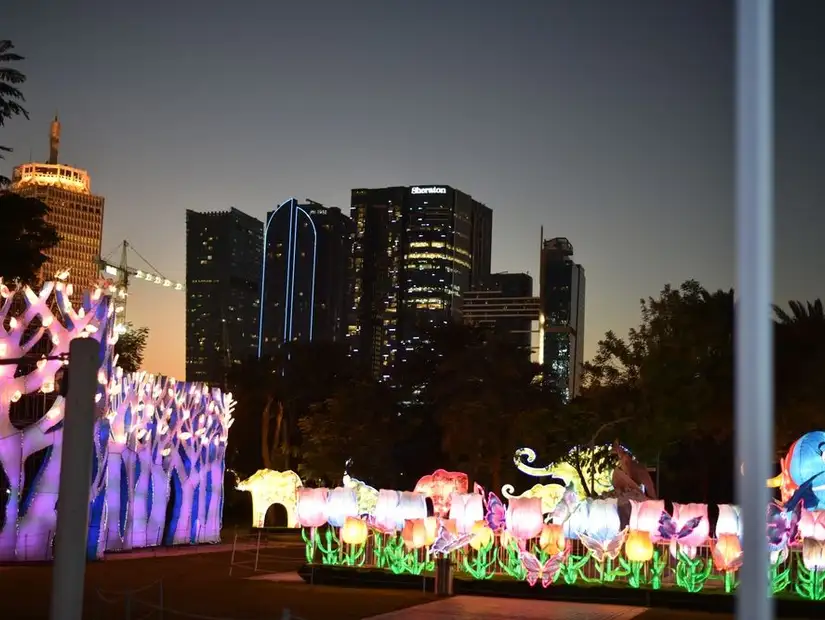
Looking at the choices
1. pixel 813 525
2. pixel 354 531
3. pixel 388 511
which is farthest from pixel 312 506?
pixel 813 525

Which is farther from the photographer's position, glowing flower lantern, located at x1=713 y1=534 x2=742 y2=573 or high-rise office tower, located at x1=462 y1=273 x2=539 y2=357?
high-rise office tower, located at x1=462 y1=273 x2=539 y2=357

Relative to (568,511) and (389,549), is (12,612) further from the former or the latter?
(568,511)

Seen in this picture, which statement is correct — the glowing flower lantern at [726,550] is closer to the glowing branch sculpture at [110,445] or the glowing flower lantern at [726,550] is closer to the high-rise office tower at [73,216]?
the glowing branch sculpture at [110,445]

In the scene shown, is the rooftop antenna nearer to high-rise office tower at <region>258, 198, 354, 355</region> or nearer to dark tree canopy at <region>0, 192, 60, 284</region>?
high-rise office tower at <region>258, 198, 354, 355</region>

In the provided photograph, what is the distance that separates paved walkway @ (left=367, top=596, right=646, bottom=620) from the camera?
16.3 meters

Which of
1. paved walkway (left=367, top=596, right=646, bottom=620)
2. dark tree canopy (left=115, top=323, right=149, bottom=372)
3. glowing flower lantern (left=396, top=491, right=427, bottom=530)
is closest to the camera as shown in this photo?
paved walkway (left=367, top=596, right=646, bottom=620)

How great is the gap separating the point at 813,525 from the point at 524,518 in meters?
4.81

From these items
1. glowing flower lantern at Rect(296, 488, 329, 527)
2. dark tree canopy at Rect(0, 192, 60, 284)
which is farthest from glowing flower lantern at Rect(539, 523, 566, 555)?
dark tree canopy at Rect(0, 192, 60, 284)

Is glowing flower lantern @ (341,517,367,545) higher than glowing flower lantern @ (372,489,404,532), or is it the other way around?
glowing flower lantern @ (372,489,404,532)

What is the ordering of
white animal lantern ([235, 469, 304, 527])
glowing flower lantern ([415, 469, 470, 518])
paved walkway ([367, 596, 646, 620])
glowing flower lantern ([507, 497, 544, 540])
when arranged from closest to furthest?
1. paved walkway ([367, 596, 646, 620])
2. glowing flower lantern ([507, 497, 544, 540])
3. glowing flower lantern ([415, 469, 470, 518])
4. white animal lantern ([235, 469, 304, 527])

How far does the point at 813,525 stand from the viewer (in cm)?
1852

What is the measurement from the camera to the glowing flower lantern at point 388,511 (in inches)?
800

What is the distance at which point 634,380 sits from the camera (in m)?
29.8

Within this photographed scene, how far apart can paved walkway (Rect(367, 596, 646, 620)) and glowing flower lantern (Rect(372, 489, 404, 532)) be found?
2166 mm
